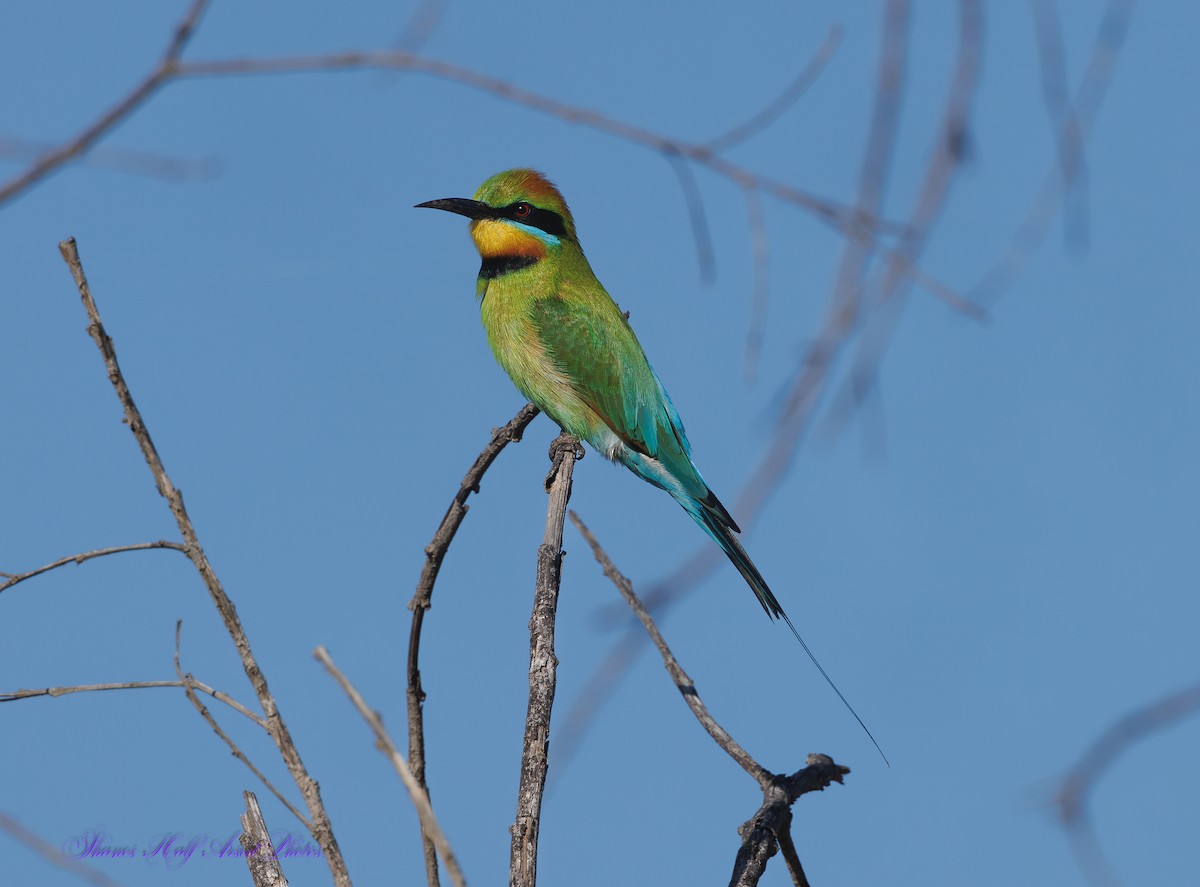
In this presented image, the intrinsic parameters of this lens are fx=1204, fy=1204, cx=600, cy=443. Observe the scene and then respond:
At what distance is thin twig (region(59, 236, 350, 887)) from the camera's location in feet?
5.60

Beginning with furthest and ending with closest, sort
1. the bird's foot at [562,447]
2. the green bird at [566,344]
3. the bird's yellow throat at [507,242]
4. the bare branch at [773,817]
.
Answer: the bird's yellow throat at [507,242]
the green bird at [566,344]
the bird's foot at [562,447]
the bare branch at [773,817]

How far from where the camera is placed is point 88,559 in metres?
2.05

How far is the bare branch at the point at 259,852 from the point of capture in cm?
183

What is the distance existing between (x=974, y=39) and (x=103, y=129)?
0.86 meters

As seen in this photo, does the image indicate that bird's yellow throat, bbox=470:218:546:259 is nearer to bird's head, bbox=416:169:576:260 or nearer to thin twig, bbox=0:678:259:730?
bird's head, bbox=416:169:576:260

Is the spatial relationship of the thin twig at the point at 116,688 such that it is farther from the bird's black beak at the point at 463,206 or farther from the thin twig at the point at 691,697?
the bird's black beak at the point at 463,206

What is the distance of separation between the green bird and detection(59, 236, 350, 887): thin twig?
3120 millimetres

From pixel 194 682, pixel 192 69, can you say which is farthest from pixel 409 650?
pixel 192 69

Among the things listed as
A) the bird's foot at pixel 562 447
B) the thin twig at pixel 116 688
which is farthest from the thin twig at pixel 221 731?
the bird's foot at pixel 562 447

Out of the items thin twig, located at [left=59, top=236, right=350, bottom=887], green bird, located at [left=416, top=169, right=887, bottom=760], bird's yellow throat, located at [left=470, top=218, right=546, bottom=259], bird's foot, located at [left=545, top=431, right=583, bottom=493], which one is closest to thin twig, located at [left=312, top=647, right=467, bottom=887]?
thin twig, located at [left=59, top=236, right=350, bottom=887]

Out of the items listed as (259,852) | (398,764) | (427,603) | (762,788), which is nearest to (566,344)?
(427,603)

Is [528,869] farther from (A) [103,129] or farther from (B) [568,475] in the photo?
(B) [568,475]

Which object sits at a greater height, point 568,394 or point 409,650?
point 568,394

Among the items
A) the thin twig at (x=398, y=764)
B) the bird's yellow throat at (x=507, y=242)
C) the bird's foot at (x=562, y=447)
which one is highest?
the bird's yellow throat at (x=507, y=242)
